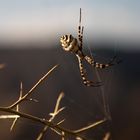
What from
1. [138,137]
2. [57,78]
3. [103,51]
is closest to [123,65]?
[103,51]

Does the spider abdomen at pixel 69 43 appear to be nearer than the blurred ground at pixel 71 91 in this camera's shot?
Yes

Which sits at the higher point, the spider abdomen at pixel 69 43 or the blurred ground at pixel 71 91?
the spider abdomen at pixel 69 43

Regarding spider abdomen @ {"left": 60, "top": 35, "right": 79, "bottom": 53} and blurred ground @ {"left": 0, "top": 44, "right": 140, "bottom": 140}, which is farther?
blurred ground @ {"left": 0, "top": 44, "right": 140, "bottom": 140}

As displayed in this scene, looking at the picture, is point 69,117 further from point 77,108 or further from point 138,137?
point 138,137

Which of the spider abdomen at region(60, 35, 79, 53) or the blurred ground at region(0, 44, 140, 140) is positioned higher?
the spider abdomen at region(60, 35, 79, 53)
